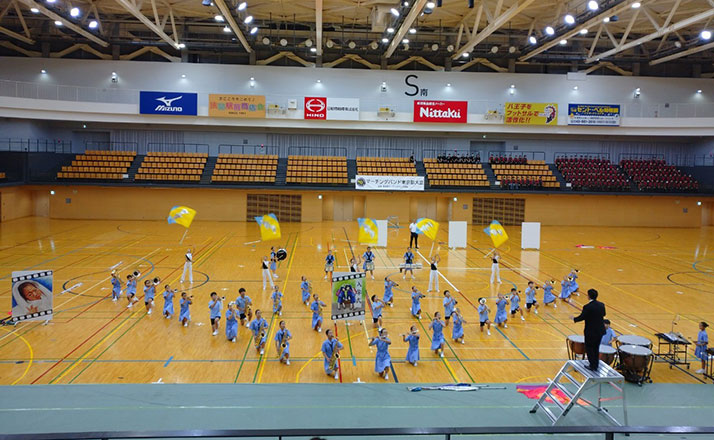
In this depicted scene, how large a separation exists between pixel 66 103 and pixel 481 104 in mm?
33774

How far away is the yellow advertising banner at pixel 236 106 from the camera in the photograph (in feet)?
141

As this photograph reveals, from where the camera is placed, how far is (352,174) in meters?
44.7

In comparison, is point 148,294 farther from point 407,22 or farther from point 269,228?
point 407,22

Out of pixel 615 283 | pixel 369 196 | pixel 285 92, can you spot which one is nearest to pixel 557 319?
pixel 615 283

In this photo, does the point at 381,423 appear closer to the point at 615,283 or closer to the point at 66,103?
Answer: the point at 615,283

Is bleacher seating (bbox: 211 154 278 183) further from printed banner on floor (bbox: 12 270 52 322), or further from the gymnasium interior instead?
printed banner on floor (bbox: 12 270 52 322)

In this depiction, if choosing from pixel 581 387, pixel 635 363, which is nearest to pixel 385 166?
pixel 635 363

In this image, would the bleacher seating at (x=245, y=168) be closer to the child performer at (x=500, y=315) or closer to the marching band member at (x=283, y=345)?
the child performer at (x=500, y=315)

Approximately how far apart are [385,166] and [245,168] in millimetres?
11923

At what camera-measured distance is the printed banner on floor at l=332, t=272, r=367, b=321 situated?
14117 millimetres

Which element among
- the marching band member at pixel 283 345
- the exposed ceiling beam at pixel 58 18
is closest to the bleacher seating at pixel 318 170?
the exposed ceiling beam at pixel 58 18

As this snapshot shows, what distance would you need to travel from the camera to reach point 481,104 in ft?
149

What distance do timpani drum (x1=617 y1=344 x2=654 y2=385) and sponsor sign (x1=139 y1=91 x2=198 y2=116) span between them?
38.4 m

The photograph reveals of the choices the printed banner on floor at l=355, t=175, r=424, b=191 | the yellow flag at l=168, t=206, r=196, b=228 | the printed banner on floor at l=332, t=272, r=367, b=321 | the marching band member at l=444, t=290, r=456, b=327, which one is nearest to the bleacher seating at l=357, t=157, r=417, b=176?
the printed banner on floor at l=355, t=175, r=424, b=191
